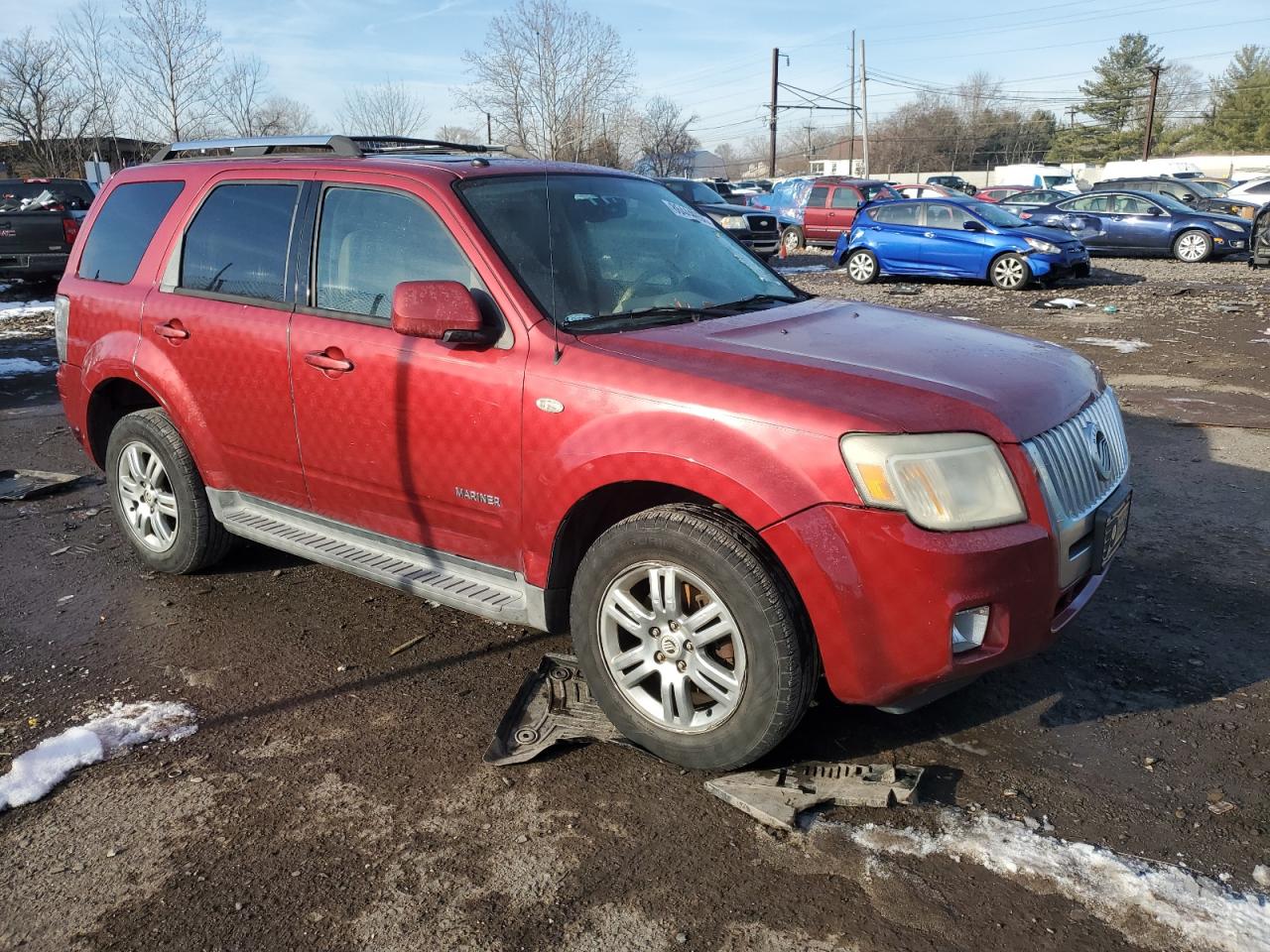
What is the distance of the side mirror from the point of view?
3.27m

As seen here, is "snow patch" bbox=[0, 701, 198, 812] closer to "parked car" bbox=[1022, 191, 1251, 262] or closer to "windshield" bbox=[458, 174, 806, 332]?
"windshield" bbox=[458, 174, 806, 332]

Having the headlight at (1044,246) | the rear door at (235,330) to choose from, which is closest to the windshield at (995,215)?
the headlight at (1044,246)

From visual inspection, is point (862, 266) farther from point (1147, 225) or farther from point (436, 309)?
point (436, 309)

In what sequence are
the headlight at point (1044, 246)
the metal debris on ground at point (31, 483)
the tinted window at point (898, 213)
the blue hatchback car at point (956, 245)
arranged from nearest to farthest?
the metal debris on ground at point (31, 483) < the headlight at point (1044, 246) < the blue hatchback car at point (956, 245) < the tinted window at point (898, 213)

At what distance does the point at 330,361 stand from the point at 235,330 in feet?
2.09

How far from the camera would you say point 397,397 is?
3602mm

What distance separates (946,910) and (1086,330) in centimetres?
1110

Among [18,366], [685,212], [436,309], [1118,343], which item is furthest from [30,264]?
[1118,343]

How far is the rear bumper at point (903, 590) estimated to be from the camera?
266 cm

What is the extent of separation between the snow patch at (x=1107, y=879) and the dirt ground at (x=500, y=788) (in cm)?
3

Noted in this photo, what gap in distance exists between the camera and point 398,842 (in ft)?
9.25

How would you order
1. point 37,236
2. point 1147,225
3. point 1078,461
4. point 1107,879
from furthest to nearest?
point 1147,225 < point 37,236 < point 1078,461 < point 1107,879

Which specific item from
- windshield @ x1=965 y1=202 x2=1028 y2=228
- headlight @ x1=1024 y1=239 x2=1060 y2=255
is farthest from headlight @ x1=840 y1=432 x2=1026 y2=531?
windshield @ x1=965 y1=202 x2=1028 y2=228

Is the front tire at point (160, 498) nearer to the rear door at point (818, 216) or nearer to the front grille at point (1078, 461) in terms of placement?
the front grille at point (1078, 461)
